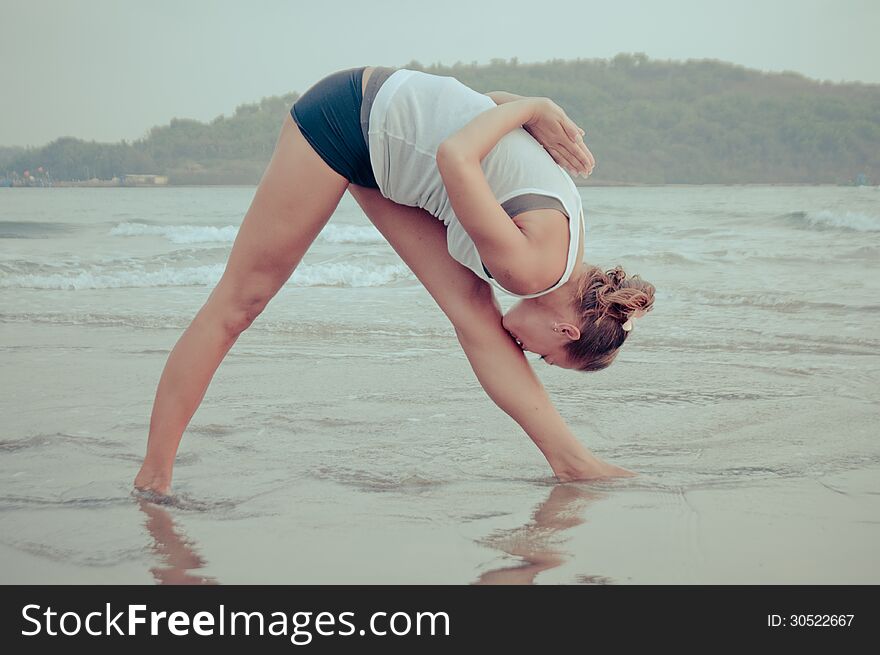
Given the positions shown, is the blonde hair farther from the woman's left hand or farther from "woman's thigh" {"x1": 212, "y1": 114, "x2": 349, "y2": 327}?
"woman's thigh" {"x1": 212, "y1": 114, "x2": 349, "y2": 327}

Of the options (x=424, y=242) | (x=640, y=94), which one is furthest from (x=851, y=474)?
(x=640, y=94)

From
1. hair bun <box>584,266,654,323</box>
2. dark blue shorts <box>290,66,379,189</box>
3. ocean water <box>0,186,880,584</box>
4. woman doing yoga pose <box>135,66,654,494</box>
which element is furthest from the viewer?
hair bun <box>584,266,654,323</box>

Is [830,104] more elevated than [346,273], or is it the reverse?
[830,104]

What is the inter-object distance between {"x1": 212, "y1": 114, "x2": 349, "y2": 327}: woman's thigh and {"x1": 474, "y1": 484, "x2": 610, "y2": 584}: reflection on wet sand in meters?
0.88

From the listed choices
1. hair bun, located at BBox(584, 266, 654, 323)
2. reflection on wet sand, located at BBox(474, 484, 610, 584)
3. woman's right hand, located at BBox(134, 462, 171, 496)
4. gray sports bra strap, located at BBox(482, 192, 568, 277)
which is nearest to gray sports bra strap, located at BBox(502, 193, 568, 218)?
gray sports bra strap, located at BBox(482, 192, 568, 277)

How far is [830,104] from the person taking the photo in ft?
109

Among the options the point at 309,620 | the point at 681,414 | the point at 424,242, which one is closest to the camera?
the point at 309,620

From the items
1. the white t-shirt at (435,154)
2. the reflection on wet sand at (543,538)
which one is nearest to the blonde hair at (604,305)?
the white t-shirt at (435,154)

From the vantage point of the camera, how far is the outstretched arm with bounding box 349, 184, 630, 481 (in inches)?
96.3

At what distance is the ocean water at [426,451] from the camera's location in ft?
6.36

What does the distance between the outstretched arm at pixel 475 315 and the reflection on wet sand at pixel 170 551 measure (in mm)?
879

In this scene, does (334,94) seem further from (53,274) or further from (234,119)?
(234,119)

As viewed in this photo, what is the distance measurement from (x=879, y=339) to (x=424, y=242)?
3431 mm

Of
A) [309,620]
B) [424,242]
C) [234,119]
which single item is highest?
[234,119]
